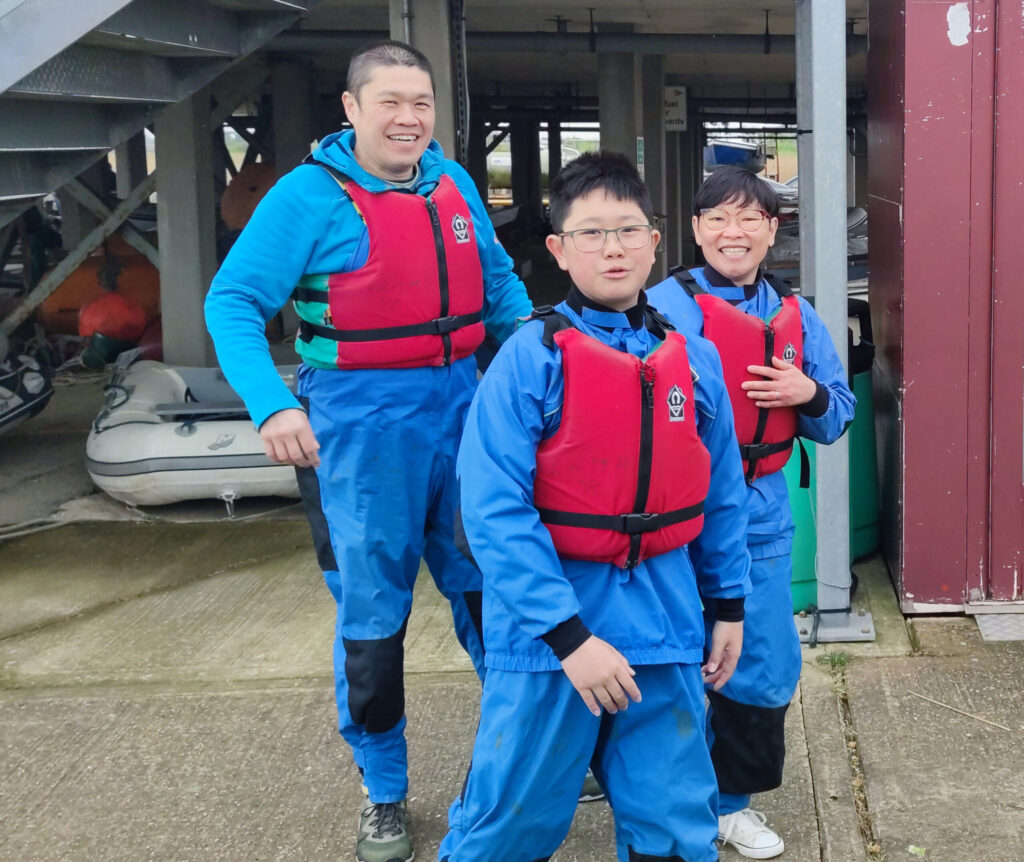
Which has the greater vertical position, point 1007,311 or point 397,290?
point 397,290

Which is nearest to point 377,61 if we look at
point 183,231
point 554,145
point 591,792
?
point 591,792

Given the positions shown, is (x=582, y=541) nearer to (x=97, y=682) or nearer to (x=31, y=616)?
(x=97, y=682)

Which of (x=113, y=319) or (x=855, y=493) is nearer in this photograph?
(x=855, y=493)

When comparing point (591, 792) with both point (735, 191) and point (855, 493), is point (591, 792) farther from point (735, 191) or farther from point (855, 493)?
point (855, 493)

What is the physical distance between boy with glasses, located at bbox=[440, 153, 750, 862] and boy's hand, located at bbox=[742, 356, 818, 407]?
0.49m

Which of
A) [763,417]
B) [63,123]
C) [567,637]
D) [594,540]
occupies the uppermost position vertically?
[63,123]

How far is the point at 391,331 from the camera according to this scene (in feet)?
9.86

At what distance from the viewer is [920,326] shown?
444cm

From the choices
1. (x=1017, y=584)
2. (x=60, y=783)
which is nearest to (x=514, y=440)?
(x=60, y=783)

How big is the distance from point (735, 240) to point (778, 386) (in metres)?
0.34

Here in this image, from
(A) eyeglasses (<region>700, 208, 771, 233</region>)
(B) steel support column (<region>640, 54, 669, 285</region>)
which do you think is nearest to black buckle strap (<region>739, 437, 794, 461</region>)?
(A) eyeglasses (<region>700, 208, 771, 233</region>)

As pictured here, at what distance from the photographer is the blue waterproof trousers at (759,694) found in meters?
2.89

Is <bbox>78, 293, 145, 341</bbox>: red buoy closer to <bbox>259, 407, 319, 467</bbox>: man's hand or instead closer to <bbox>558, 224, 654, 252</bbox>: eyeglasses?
<bbox>259, 407, 319, 467</bbox>: man's hand

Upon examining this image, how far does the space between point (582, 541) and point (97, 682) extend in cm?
276
